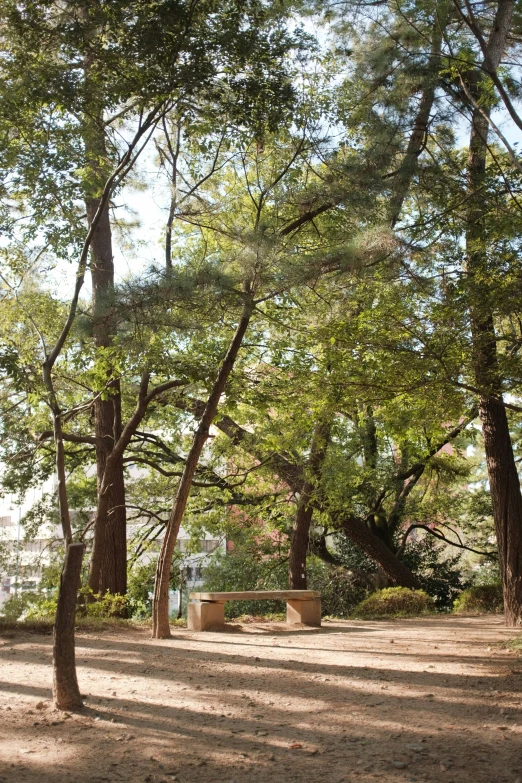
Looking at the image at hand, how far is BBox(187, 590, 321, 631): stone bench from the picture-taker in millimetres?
10156

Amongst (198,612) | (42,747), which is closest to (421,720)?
(42,747)

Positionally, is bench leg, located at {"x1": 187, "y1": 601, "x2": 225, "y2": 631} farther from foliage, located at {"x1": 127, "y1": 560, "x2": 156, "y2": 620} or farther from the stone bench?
foliage, located at {"x1": 127, "y1": 560, "x2": 156, "y2": 620}

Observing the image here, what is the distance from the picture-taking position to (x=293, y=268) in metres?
8.20

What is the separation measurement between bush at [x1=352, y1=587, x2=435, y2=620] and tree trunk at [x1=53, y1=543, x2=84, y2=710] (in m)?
8.73

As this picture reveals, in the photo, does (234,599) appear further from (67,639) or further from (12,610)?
(67,639)

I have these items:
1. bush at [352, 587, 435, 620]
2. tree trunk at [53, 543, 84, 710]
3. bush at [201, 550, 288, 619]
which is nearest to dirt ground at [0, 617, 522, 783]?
tree trunk at [53, 543, 84, 710]

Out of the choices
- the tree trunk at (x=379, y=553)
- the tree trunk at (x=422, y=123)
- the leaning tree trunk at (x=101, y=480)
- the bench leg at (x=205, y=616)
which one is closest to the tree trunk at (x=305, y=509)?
the tree trunk at (x=379, y=553)

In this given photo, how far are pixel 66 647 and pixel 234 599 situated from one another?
5199 mm

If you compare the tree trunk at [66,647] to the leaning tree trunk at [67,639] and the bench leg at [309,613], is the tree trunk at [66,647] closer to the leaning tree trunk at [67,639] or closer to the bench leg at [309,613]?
the leaning tree trunk at [67,639]

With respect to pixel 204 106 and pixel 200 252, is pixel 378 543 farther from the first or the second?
pixel 204 106

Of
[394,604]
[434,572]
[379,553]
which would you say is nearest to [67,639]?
[394,604]

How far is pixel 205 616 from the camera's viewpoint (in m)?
10.1

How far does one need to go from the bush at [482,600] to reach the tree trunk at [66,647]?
31.4ft

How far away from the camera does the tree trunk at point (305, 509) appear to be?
13961 millimetres
